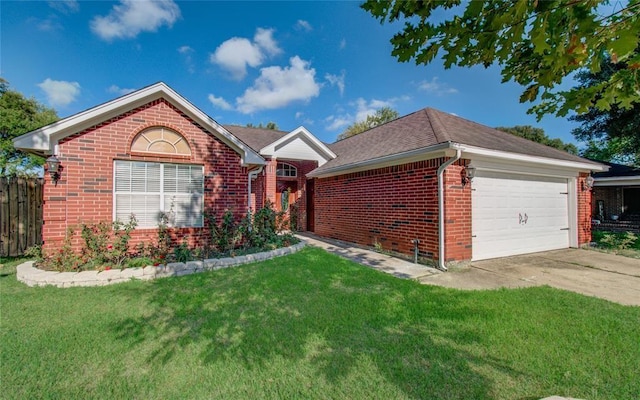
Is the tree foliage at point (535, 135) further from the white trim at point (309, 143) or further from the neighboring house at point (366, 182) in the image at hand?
the white trim at point (309, 143)

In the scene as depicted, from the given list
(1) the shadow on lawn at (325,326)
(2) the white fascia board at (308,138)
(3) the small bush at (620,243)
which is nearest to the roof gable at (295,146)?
(2) the white fascia board at (308,138)

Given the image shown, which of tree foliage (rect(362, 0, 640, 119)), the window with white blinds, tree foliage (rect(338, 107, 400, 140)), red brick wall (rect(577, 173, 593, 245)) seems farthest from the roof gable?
tree foliage (rect(338, 107, 400, 140))

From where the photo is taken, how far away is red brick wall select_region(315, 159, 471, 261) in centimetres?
687

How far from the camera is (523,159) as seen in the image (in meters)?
7.69

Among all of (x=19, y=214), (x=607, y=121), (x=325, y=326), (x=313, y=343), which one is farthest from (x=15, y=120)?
(x=607, y=121)

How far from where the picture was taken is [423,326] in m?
3.71

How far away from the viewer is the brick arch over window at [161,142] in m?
7.16

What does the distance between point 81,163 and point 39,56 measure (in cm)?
608

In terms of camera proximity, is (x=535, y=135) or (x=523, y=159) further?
(x=535, y=135)

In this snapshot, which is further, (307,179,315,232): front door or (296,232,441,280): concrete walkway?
(307,179,315,232): front door

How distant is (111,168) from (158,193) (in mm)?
1193

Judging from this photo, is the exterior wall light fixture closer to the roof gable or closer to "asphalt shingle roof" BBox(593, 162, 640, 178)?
the roof gable

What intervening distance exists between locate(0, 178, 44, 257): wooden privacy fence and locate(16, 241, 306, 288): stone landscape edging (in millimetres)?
2085

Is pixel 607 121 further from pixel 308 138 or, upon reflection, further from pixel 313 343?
pixel 313 343
